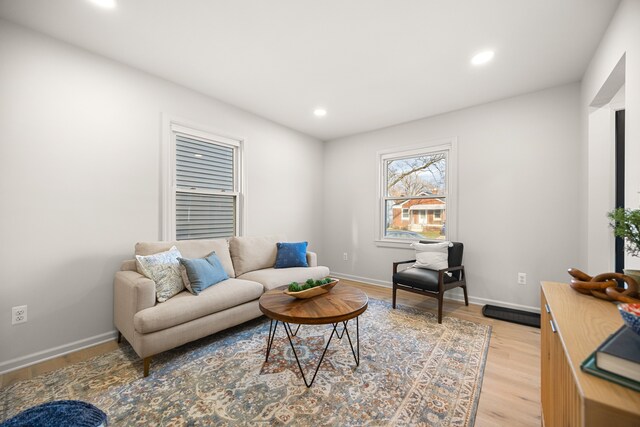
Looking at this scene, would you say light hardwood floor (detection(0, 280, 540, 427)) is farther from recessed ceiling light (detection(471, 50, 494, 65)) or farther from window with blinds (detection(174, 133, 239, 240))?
recessed ceiling light (detection(471, 50, 494, 65))

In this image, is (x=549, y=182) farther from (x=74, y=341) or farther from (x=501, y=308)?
(x=74, y=341)

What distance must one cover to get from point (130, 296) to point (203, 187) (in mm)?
1595

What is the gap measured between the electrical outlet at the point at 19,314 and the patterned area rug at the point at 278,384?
0.50 metres

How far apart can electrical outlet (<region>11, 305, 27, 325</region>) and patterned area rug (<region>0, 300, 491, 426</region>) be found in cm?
50

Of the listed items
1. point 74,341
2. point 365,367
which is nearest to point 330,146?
point 365,367

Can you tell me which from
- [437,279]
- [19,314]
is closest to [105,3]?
[19,314]

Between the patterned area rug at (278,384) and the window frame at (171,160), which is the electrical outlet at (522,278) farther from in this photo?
the window frame at (171,160)

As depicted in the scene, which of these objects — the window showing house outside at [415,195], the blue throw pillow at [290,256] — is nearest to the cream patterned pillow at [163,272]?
the blue throw pillow at [290,256]

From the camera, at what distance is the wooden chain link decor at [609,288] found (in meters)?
1.10

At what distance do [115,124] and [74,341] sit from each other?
1991mm

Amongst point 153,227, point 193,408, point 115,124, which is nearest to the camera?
point 193,408

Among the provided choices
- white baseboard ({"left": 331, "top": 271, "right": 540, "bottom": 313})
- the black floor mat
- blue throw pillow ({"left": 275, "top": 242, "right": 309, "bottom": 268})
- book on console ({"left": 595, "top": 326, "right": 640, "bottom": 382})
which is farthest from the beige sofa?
book on console ({"left": 595, "top": 326, "right": 640, "bottom": 382})

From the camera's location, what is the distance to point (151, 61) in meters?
2.65

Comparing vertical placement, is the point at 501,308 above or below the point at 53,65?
below
